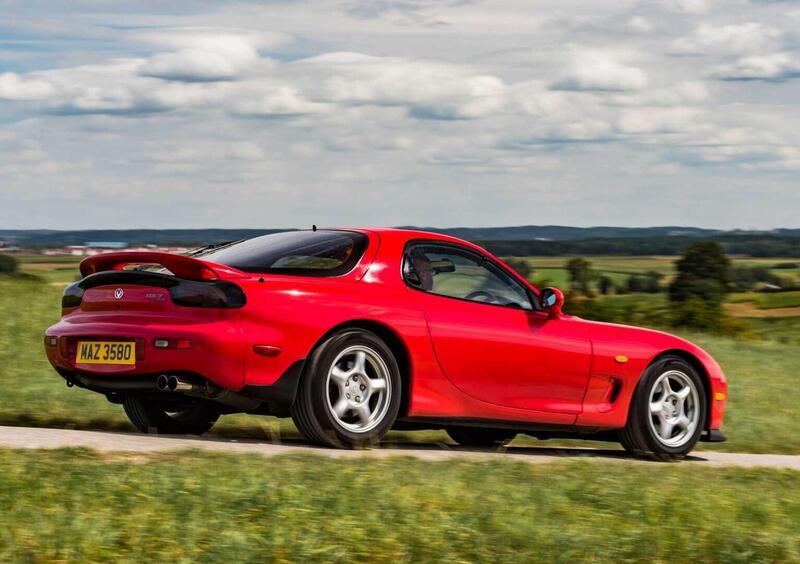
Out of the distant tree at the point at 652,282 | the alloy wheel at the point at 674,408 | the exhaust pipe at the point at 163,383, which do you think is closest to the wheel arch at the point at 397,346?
the exhaust pipe at the point at 163,383

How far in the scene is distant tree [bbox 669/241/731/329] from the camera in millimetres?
52906

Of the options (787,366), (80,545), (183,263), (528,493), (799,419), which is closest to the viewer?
(80,545)

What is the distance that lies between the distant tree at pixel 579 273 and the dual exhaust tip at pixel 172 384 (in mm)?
47921

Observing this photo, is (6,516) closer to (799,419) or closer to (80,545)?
(80,545)

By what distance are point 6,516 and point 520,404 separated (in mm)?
4576

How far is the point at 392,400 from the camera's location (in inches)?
325

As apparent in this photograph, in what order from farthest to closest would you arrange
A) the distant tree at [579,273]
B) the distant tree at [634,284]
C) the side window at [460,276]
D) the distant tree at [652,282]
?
the distant tree at [652,282] → the distant tree at [634,284] → the distant tree at [579,273] → the side window at [460,276]

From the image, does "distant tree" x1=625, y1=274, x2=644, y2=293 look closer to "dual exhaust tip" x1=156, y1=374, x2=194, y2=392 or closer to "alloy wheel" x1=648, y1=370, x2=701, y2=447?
"alloy wheel" x1=648, y1=370, x2=701, y2=447

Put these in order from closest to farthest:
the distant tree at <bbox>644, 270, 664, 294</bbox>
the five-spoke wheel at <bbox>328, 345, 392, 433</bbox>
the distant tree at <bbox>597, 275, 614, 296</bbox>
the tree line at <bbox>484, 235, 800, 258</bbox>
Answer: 1. the five-spoke wheel at <bbox>328, 345, 392, 433</bbox>
2. the distant tree at <bbox>597, 275, 614, 296</bbox>
3. the tree line at <bbox>484, 235, 800, 258</bbox>
4. the distant tree at <bbox>644, 270, 664, 294</bbox>

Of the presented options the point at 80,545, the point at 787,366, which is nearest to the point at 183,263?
the point at 80,545

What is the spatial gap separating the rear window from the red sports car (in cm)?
2

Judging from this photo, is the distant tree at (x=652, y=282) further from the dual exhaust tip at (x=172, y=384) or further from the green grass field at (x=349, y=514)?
the green grass field at (x=349, y=514)

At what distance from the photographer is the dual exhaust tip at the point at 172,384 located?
25.4 feet

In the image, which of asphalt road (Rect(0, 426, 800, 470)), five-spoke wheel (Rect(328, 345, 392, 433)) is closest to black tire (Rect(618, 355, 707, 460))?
asphalt road (Rect(0, 426, 800, 470))
